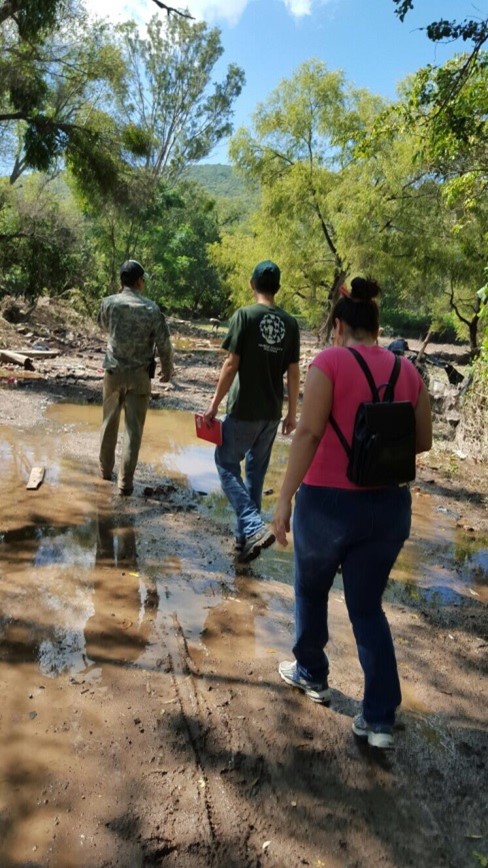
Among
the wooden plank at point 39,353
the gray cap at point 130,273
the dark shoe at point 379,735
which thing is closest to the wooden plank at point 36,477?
the gray cap at point 130,273

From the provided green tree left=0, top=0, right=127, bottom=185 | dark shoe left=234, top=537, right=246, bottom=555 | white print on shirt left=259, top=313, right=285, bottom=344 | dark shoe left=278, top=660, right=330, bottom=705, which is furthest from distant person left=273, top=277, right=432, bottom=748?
green tree left=0, top=0, right=127, bottom=185

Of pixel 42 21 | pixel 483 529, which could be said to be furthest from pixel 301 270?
pixel 483 529

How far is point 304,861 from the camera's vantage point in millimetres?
2102

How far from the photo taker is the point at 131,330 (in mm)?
5613

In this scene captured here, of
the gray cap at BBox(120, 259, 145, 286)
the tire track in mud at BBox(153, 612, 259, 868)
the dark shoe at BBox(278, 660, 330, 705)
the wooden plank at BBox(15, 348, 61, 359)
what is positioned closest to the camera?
the tire track in mud at BBox(153, 612, 259, 868)

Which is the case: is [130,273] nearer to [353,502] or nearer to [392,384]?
[392,384]

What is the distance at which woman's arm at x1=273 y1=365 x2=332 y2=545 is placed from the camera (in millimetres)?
2486

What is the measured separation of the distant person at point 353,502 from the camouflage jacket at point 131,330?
125 inches

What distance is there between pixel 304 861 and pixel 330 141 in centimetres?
2031

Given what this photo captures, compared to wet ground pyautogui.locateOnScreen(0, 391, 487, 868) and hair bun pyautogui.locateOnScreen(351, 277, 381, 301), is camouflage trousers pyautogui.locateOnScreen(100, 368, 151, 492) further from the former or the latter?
hair bun pyautogui.locateOnScreen(351, 277, 381, 301)

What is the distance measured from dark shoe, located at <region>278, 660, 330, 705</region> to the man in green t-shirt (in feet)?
3.81

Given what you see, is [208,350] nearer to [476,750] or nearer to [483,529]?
[483,529]

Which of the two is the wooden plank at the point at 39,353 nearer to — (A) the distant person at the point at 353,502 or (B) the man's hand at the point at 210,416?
(B) the man's hand at the point at 210,416

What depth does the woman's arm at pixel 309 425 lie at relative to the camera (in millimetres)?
2486
